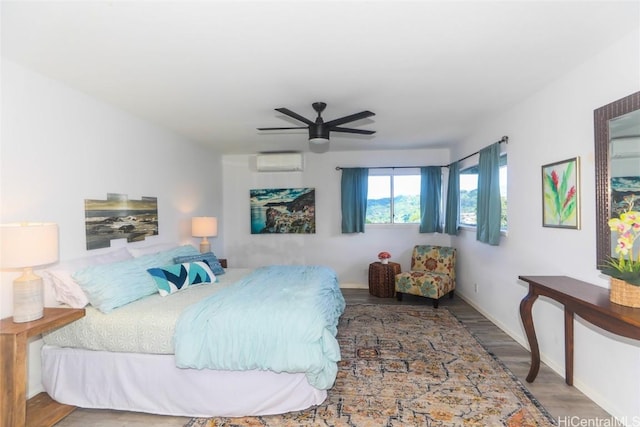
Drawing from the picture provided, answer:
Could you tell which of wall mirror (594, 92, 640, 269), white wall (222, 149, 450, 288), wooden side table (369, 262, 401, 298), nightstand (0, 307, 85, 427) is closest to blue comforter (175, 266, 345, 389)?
nightstand (0, 307, 85, 427)

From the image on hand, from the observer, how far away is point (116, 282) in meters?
2.49

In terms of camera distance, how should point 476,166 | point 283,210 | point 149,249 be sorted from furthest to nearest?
point 283,210
point 476,166
point 149,249

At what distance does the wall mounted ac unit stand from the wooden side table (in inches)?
84.4

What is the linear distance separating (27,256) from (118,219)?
1354mm

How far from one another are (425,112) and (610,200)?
6.15ft

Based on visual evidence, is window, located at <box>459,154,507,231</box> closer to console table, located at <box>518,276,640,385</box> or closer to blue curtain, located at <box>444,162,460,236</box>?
blue curtain, located at <box>444,162,460,236</box>

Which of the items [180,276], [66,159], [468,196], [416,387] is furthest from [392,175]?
[66,159]

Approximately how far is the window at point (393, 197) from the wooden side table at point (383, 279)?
911 millimetres

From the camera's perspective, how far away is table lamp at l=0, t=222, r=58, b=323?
183 centimetres

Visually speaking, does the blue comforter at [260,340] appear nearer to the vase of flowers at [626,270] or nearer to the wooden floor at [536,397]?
the wooden floor at [536,397]

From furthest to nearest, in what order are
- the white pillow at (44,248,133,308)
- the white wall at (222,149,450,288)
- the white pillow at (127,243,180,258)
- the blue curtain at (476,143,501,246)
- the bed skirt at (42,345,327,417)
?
the white wall at (222,149,450,288) → the blue curtain at (476,143,501,246) → the white pillow at (127,243,180,258) → the white pillow at (44,248,133,308) → the bed skirt at (42,345,327,417)

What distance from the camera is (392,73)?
242 centimetres

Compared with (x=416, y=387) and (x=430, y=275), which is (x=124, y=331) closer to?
(x=416, y=387)

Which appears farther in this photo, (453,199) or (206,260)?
(453,199)
